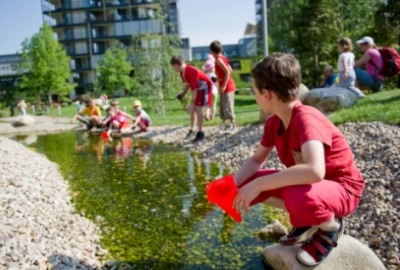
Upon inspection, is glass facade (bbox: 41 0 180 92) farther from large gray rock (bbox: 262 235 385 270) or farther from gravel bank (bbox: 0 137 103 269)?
large gray rock (bbox: 262 235 385 270)

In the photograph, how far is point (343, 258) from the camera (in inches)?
107

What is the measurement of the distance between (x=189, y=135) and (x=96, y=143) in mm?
2946

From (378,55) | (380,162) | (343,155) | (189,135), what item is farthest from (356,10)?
(343,155)

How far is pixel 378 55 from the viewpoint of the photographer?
34.6ft

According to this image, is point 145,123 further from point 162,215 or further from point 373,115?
point 162,215

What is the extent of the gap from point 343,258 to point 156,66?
66.5 ft

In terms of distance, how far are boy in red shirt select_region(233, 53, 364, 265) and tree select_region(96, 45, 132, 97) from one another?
46.4 m

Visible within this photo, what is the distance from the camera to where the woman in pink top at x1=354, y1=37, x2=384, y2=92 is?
10.5 meters

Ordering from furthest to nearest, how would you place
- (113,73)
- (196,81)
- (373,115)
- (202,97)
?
(113,73), (202,97), (196,81), (373,115)

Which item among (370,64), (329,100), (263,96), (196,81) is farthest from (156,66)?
(263,96)

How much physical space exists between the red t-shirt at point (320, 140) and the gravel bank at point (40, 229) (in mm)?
1813

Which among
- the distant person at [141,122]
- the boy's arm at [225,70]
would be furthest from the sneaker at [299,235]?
the distant person at [141,122]

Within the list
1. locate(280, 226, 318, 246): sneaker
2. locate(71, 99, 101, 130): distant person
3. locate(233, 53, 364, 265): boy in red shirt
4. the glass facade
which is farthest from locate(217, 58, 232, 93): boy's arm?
the glass facade

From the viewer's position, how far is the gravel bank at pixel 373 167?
3.38 metres
